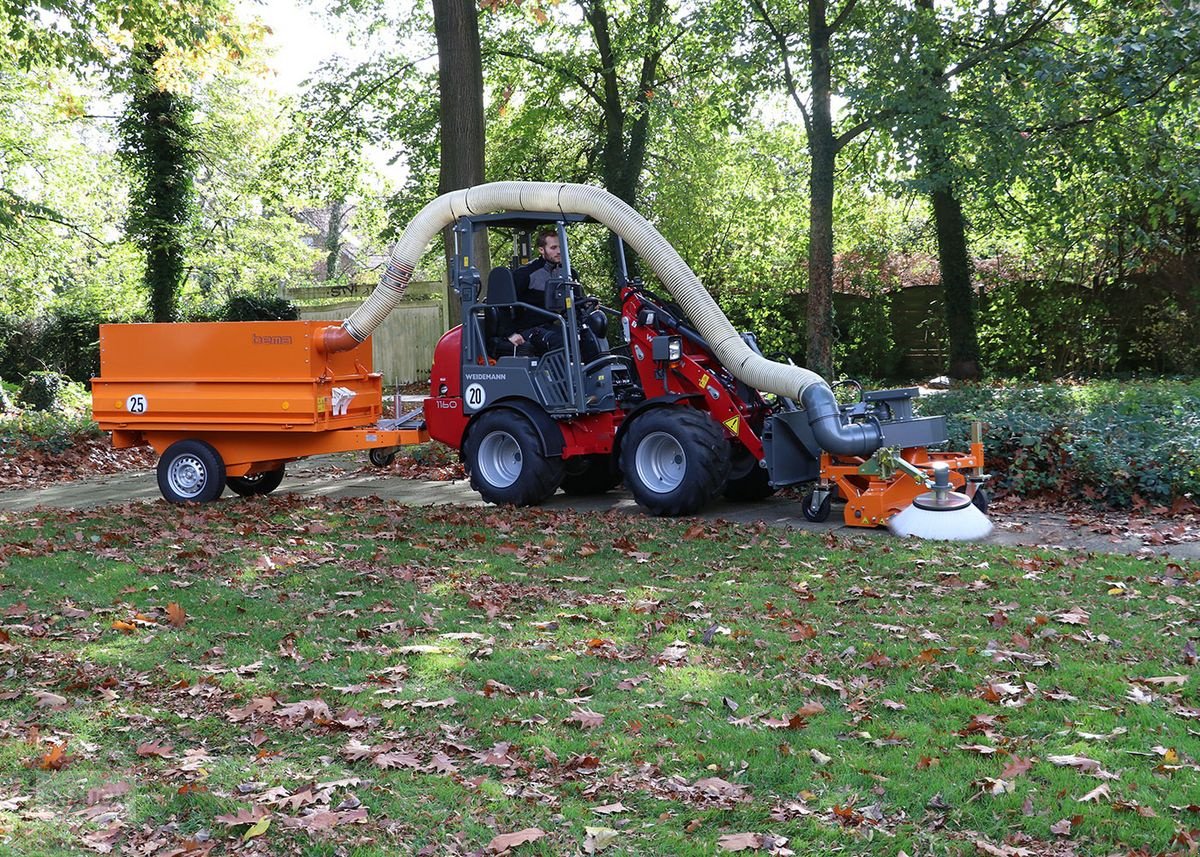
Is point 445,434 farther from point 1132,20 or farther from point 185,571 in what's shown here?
point 1132,20

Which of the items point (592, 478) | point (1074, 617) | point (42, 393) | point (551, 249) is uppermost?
point (551, 249)

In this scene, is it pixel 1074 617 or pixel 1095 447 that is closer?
pixel 1074 617

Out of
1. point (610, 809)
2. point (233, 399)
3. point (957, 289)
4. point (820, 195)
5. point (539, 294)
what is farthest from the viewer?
point (957, 289)

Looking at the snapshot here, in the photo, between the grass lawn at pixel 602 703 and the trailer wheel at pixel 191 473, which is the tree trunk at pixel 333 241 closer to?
the trailer wheel at pixel 191 473

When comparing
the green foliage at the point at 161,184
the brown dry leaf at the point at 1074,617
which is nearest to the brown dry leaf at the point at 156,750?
the brown dry leaf at the point at 1074,617

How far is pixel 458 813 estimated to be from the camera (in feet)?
14.4

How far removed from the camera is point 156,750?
495 centimetres

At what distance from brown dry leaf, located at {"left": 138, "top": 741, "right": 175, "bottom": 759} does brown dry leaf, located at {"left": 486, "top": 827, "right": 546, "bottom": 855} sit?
1569 mm

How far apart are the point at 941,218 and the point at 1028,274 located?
91.7 inches

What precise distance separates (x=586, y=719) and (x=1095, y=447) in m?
6.91

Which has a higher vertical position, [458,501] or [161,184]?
[161,184]

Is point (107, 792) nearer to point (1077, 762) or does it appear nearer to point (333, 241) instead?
point (1077, 762)

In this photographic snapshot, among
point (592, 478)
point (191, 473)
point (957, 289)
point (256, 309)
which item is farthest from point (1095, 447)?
point (256, 309)

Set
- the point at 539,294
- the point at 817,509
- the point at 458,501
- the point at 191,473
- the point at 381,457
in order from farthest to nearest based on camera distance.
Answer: the point at 381,457 < the point at 191,473 < the point at 458,501 < the point at 539,294 < the point at 817,509
